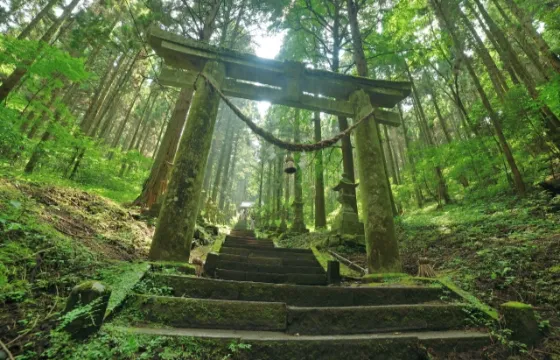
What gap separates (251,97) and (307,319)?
459cm

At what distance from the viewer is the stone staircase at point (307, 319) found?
7.94 ft

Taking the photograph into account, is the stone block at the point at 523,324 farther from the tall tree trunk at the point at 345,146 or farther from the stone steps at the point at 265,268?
the tall tree trunk at the point at 345,146

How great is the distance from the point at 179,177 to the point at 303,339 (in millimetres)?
3280

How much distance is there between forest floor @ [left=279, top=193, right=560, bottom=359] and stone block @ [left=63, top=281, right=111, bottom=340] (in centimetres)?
392

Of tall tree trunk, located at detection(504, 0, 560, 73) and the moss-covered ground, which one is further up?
tall tree trunk, located at detection(504, 0, 560, 73)

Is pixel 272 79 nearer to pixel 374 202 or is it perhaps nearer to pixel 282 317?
pixel 374 202

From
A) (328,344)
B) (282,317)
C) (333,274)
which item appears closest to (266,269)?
(333,274)

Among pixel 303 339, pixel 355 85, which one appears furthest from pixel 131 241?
pixel 355 85

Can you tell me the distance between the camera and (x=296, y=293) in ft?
11.4

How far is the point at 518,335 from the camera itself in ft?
8.68

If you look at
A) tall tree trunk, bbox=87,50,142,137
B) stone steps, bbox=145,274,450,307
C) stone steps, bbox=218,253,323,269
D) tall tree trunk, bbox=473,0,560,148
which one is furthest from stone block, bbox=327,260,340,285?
tall tree trunk, bbox=87,50,142,137

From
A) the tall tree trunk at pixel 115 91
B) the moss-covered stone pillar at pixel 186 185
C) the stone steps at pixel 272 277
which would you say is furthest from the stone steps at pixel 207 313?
the tall tree trunk at pixel 115 91

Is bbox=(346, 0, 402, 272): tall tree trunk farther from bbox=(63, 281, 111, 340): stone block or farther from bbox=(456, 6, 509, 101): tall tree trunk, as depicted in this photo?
bbox=(456, 6, 509, 101): tall tree trunk

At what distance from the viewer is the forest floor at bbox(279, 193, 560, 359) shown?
11.3ft
